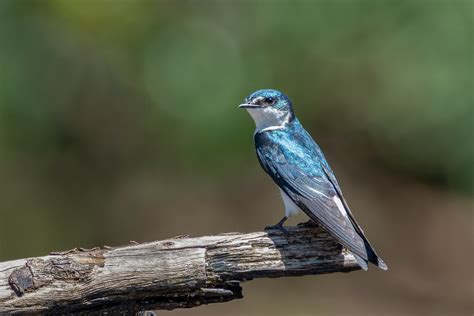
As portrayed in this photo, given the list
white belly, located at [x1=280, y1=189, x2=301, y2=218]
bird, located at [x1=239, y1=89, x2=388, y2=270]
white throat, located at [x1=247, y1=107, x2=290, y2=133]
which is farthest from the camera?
white throat, located at [x1=247, y1=107, x2=290, y2=133]

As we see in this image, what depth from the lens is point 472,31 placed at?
714cm

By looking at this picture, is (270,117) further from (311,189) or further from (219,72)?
(219,72)

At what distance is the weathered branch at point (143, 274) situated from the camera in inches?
113

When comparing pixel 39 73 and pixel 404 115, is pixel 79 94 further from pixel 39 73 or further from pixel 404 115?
pixel 404 115

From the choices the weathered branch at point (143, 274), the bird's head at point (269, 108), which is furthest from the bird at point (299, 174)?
the weathered branch at point (143, 274)

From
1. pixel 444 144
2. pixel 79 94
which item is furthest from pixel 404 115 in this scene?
pixel 79 94

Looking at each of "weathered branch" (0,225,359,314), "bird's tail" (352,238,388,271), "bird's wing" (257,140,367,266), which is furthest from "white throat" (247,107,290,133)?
"weathered branch" (0,225,359,314)

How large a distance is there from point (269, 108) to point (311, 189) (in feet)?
2.25

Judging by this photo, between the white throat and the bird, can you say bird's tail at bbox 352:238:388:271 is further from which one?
the white throat

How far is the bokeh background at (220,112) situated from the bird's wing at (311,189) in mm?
2900

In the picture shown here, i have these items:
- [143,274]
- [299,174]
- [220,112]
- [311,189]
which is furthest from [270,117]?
[220,112]

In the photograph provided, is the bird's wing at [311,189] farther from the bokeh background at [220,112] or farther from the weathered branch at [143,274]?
the bokeh background at [220,112]

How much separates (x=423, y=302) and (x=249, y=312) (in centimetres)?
141

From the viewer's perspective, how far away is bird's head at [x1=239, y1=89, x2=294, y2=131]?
4211mm
